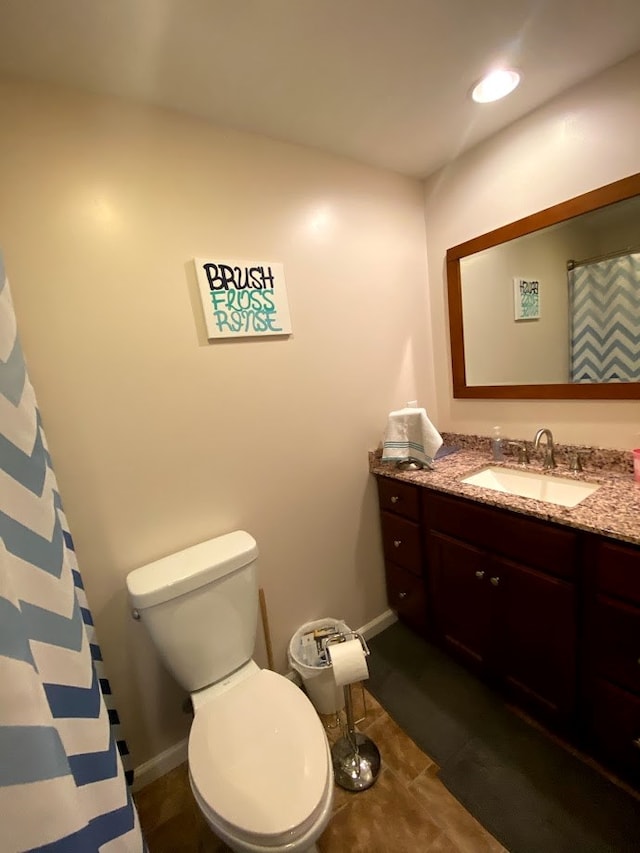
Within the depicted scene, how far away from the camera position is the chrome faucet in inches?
61.3

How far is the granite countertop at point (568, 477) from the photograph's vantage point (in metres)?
1.09

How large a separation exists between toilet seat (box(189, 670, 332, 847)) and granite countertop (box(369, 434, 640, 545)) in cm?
94

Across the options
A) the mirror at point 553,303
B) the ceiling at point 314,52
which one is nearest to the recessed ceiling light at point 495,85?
the ceiling at point 314,52

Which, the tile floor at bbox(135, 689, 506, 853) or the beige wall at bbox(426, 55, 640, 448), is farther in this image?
the beige wall at bbox(426, 55, 640, 448)

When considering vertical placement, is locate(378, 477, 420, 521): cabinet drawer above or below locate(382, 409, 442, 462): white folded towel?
below

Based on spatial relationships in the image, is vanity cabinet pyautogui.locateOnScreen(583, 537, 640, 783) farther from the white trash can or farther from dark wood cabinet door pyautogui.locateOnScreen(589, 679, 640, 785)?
the white trash can

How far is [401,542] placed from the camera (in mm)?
1791

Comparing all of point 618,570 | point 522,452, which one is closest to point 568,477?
point 522,452

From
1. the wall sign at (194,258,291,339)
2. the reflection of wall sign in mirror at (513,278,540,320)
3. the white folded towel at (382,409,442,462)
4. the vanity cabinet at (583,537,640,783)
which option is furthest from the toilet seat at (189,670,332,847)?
the reflection of wall sign in mirror at (513,278,540,320)

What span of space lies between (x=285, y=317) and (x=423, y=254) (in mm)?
961

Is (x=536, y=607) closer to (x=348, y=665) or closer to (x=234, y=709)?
(x=348, y=665)

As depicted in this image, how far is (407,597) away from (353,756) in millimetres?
693

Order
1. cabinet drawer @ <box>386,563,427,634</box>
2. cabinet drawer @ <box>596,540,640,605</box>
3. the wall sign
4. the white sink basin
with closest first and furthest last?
cabinet drawer @ <box>596,540,640,605</box> → the wall sign → the white sink basin → cabinet drawer @ <box>386,563,427,634</box>

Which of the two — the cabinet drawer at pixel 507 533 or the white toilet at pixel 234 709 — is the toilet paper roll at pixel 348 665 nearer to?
the white toilet at pixel 234 709
